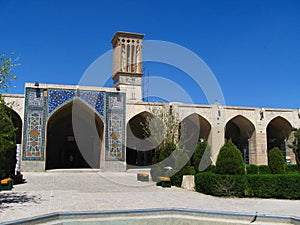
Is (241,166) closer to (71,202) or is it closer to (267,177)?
(267,177)

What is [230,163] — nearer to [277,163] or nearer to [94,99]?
[277,163]

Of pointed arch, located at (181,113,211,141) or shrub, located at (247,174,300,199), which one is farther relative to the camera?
pointed arch, located at (181,113,211,141)

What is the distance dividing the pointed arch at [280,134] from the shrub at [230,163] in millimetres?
13989

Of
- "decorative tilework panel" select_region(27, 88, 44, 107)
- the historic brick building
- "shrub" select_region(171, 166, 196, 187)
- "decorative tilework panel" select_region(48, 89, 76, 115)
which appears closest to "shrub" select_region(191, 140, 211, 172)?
"shrub" select_region(171, 166, 196, 187)

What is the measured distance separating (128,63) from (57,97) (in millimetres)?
8919

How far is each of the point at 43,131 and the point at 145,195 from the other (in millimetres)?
9832

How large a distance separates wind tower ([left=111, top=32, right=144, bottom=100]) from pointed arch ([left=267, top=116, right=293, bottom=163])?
1020 centimetres

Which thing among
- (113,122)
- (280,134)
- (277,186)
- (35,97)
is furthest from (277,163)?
Result: (280,134)

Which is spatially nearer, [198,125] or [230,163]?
[230,163]

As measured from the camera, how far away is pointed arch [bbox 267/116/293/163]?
23.4 m

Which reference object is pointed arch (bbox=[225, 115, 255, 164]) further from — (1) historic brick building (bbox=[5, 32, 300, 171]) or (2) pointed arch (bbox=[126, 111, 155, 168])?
(2) pointed arch (bbox=[126, 111, 155, 168])

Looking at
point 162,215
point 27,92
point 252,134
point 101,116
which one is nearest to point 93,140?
point 101,116

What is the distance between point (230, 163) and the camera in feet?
32.9

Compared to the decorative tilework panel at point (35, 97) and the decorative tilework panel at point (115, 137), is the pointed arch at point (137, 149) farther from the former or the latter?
the decorative tilework panel at point (35, 97)
